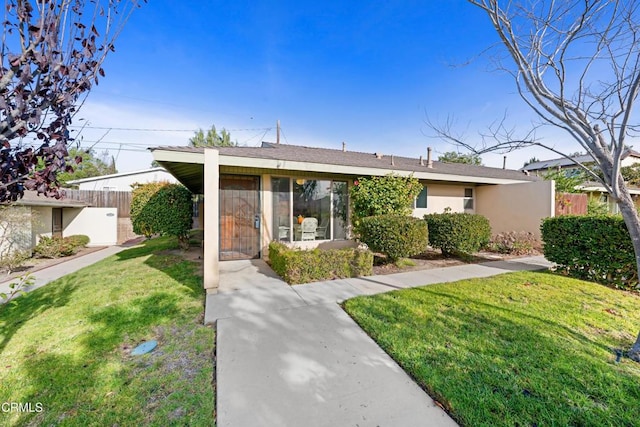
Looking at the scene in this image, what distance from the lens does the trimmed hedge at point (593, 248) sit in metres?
5.09

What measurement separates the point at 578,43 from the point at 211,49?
10010 millimetres

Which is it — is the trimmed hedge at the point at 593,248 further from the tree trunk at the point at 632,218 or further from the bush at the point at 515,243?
the tree trunk at the point at 632,218

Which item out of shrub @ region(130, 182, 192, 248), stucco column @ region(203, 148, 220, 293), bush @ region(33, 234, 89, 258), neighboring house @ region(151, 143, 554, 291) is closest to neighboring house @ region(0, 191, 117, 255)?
bush @ region(33, 234, 89, 258)

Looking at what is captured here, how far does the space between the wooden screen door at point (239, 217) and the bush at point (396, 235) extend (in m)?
3.50

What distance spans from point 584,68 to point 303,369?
211 inches

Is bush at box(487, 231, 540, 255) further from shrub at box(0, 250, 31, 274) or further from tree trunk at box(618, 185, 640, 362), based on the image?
shrub at box(0, 250, 31, 274)

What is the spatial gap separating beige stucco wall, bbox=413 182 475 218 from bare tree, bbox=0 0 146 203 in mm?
9819

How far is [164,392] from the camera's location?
2.38m

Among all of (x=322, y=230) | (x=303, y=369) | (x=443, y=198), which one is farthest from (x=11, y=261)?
(x=443, y=198)

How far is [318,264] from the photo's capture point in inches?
220

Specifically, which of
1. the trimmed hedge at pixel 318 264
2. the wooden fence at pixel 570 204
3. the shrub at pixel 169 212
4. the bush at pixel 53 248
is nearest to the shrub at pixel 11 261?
the bush at pixel 53 248

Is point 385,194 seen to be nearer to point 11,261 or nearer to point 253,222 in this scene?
point 253,222

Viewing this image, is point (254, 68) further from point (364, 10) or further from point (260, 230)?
point (260, 230)

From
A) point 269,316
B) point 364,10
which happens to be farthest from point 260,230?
point 364,10
